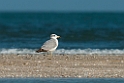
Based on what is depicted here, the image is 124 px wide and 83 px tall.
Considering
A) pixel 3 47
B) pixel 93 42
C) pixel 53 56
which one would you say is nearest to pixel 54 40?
pixel 53 56

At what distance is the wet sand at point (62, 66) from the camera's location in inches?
720

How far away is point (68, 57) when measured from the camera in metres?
22.2

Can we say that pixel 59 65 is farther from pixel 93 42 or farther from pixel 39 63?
pixel 93 42

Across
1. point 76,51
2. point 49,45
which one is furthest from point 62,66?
point 76,51

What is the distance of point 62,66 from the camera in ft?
65.5

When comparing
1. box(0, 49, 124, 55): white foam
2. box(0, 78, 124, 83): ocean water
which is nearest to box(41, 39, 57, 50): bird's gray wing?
box(0, 49, 124, 55): white foam

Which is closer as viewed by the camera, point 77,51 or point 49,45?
point 49,45

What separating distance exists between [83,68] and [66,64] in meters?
1.09

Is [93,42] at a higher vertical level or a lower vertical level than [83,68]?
higher

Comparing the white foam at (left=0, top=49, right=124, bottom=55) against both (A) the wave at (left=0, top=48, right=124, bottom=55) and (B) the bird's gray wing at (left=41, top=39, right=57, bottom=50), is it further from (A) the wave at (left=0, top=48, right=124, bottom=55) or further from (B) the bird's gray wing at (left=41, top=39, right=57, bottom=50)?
(B) the bird's gray wing at (left=41, top=39, right=57, bottom=50)

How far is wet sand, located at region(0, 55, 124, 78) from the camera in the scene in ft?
60.0

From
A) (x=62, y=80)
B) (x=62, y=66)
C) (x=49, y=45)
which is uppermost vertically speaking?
(x=49, y=45)

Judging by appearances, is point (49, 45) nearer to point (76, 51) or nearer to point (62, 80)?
point (76, 51)

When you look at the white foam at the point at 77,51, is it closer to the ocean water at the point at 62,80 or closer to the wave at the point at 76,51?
the wave at the point at 76,51
